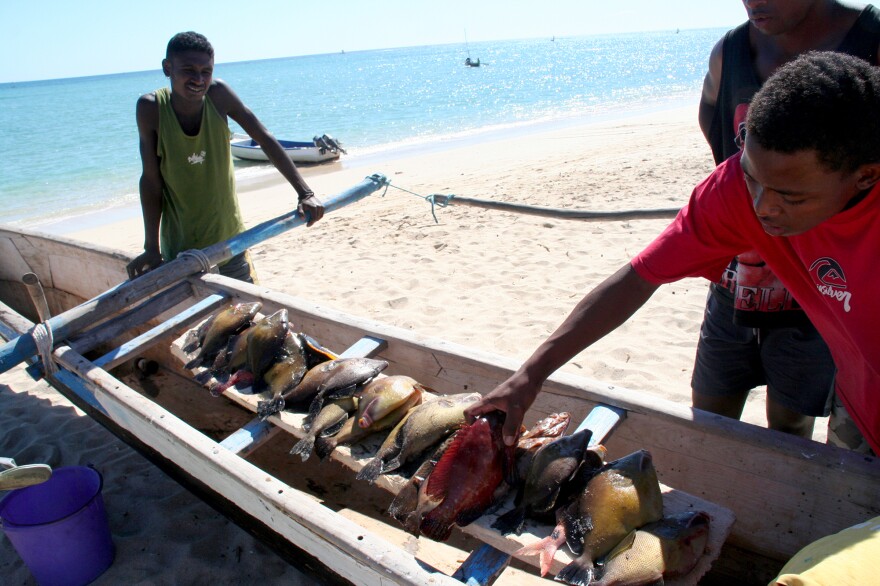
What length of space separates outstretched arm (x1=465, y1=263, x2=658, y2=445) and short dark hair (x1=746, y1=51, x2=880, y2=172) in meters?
0.66

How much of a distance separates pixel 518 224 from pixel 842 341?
6.56 meters

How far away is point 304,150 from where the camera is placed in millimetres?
17531

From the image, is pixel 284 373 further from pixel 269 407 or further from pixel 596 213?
pixel 596 213

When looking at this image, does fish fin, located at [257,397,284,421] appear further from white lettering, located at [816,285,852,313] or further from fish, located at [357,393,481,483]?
white lettering, located at [816,285,852,313]

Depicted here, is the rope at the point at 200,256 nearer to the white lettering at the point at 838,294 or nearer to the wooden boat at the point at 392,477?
the wooden boat at the point at 392,477

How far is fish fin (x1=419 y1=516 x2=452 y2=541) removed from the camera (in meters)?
1.98

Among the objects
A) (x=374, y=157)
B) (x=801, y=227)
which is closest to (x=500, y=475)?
(x=801, y=227)

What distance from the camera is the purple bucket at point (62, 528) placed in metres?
2.86

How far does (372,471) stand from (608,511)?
89 centimetres

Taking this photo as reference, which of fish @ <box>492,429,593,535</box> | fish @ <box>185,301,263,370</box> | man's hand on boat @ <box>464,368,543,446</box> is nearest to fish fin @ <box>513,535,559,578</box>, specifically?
fish @ <box>492,429,593,535</box>

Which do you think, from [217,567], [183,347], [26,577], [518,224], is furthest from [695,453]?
[518,224]

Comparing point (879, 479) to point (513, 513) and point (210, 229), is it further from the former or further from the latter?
point (210, 229)

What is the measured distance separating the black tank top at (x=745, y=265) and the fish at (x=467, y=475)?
3.39ft

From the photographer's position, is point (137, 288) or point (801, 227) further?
point (137, 288)
